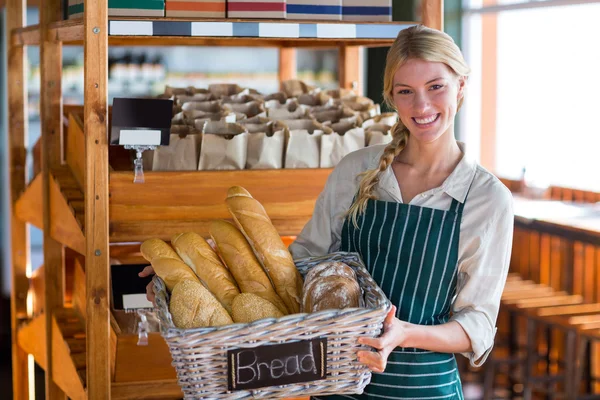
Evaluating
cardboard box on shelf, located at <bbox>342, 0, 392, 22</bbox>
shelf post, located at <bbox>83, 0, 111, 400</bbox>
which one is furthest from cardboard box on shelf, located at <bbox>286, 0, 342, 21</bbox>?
shelf post, located at <bbox>83, 0, 111, 400</bbox>

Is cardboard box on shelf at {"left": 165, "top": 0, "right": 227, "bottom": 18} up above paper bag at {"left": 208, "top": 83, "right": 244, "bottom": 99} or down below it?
above

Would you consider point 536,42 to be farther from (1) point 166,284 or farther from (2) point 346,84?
(1) point 166,284

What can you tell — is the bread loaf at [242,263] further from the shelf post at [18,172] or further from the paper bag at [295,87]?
the shelf post at [18,172]

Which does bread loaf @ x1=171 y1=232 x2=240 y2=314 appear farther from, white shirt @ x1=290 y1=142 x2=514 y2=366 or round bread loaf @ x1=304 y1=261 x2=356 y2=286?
white shirt @ x1=290 y1=142 x2=514 y2=366

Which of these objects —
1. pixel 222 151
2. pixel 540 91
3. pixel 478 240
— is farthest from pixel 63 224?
pixel 540 91

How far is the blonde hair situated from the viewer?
5.10ft

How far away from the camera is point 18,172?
2.96 m

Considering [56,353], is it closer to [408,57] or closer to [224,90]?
[224,90]

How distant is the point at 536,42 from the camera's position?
5.85m

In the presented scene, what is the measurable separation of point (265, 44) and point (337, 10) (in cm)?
83

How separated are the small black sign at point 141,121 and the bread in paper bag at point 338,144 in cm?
55

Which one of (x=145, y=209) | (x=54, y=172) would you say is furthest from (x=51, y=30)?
(x=145, y=209)

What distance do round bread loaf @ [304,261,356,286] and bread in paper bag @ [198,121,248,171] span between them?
29.6 inches

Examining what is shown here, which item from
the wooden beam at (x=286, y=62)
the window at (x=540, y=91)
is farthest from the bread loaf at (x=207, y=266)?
the window at (x=540, y=91)
